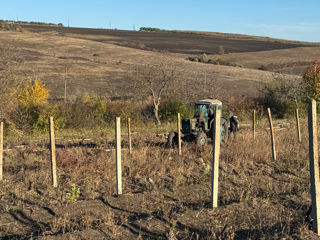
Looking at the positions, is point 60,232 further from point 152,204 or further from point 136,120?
point 136,120

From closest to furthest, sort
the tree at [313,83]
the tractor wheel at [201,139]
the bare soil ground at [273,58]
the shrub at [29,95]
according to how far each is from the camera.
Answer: the tractor wheel at [201,139]
the shrub at [29,95]
the tree at [313,83]
the bare soil ground at [273,58]

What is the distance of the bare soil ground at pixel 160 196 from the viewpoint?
5.94 m

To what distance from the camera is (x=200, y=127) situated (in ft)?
46.0

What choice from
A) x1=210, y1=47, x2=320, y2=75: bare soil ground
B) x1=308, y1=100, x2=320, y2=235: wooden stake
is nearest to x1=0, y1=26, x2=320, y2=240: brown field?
x1=308, y1=100, x2=320, y2=235: wooden stake

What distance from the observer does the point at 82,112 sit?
2225cm

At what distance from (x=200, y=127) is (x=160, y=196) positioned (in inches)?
252

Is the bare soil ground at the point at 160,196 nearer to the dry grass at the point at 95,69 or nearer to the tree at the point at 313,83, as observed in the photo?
the dry grass at the point at 95,69

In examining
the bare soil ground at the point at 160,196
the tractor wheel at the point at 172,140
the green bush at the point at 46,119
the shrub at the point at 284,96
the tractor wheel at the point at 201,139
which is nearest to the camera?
the bare soil ground at the point at 160,196

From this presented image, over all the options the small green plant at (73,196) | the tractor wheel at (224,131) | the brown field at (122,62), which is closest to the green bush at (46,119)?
the brown field at (122,62)

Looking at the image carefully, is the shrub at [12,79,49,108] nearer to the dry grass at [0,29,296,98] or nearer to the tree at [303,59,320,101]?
the dry grass at [0,29,296,98]

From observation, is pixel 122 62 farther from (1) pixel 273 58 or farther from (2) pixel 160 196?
(2) pixel 160 196

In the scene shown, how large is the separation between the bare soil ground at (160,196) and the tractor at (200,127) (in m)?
0.60

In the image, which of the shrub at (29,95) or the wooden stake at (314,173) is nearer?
the wooden stake at (314,173)

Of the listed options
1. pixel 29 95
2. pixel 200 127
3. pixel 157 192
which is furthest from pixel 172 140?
pixel 29 95
